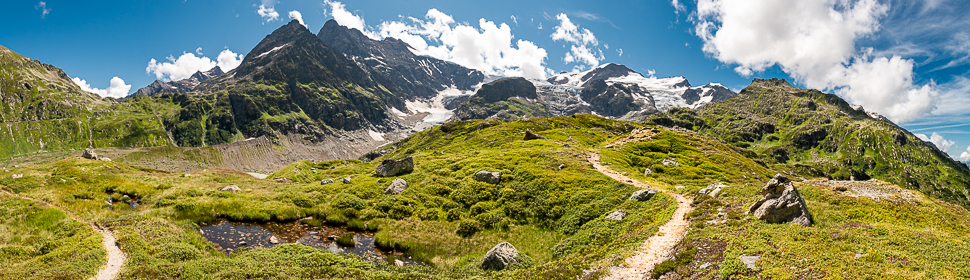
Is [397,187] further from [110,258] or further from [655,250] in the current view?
[655,250]

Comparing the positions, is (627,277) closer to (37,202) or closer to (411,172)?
(411,172)

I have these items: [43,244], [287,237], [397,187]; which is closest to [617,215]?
[397,187]

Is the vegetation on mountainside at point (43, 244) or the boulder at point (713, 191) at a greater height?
the boulder at point (713, 191)

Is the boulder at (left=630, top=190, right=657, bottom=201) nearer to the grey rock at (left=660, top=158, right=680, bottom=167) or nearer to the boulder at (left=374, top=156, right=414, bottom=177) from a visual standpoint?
the grey rock at (left=660, top=158, right=680, bottom=167)

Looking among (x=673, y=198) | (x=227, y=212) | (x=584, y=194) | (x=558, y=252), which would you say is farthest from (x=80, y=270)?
(x=673, y=198)

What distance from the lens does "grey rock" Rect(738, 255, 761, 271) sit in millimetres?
16375

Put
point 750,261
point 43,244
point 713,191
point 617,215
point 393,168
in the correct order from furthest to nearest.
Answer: point 393,168 < point 713,191 < point 617,215 < point 43,244 < point 750,261

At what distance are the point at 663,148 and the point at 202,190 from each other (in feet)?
264

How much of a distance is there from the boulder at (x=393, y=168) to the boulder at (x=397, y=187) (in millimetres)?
6203

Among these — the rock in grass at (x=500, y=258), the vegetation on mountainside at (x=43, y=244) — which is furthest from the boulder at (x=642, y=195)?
the vegetation on mountainside at (x=43, y=244)

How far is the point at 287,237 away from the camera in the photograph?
87.0 ft

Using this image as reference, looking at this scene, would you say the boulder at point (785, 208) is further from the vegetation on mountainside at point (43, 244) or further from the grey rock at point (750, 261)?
the vegetation on mountainside at point (43, 244)

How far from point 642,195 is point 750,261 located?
51.9 ft

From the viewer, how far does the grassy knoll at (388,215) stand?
20.2m
